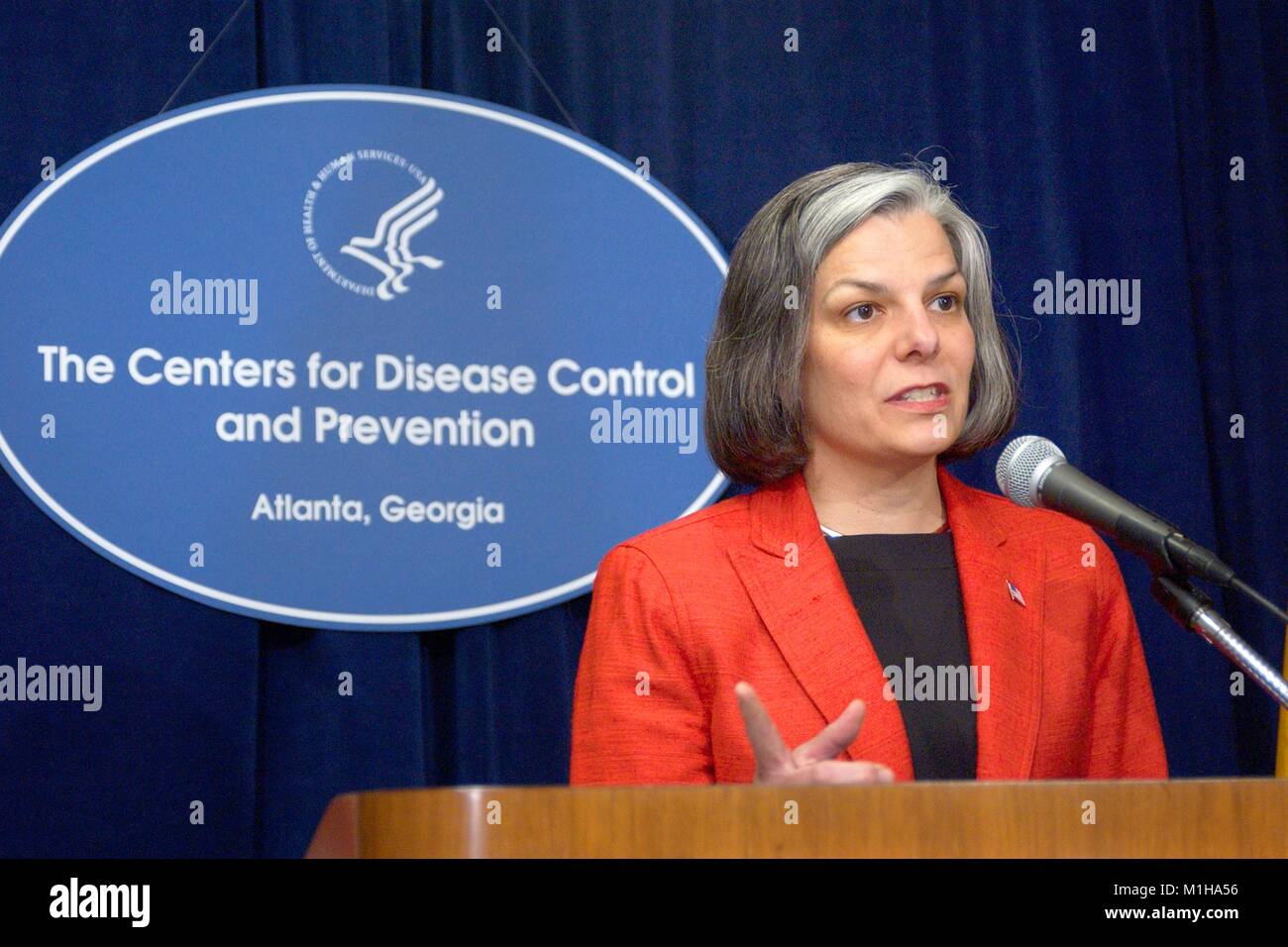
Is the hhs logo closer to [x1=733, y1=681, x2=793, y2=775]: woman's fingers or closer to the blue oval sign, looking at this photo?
the blue oval sign

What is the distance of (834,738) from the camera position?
4.93 ft

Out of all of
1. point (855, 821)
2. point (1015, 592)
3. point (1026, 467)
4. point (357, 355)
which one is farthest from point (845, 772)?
point (357, 355)

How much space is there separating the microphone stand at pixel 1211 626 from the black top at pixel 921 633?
1.65 ft

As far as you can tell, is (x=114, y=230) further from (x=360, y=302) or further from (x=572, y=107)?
(x=572, y=107)

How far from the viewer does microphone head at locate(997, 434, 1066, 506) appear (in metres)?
1.82

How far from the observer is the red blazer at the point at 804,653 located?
2082mm

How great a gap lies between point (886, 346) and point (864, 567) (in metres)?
0.32

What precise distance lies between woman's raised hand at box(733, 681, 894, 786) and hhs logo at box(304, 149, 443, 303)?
1.52 m

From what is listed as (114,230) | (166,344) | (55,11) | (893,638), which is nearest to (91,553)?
(166,344)

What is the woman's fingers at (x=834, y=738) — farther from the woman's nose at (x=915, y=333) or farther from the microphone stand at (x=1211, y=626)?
the woman's nose at (x=915, y=333)

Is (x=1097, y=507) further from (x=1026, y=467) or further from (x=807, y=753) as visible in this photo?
(x=807, y=753)

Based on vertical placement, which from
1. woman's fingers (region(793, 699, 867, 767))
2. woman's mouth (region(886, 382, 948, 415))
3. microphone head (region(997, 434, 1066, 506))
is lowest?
woman's fingers (region(793, 699, 867, 767))

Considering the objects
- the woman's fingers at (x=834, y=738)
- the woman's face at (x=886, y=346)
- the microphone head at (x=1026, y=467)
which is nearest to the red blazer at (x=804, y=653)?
the woman's face at (x=886, y=346)

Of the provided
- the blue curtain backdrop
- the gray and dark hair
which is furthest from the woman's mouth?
the blue curtain backdrop
